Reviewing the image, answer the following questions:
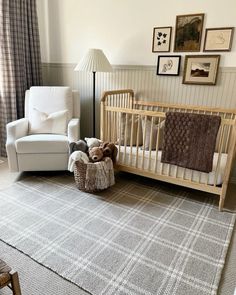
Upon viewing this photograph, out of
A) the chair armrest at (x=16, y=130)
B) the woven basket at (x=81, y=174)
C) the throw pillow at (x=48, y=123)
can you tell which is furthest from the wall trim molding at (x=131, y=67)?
the woven basket at (x=81, y=174)

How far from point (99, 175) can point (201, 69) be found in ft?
5.22

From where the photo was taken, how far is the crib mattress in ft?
6.95

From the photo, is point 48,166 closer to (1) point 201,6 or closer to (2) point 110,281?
(2) point 110,281

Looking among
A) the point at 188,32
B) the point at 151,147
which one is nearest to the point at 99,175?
the point at 151,147

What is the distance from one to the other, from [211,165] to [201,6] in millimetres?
1673

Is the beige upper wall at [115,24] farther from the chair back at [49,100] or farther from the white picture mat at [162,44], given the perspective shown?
the chair back at [49,100]

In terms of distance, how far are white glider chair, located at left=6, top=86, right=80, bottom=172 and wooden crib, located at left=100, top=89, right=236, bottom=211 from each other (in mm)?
469

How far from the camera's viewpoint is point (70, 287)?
1.32 meters

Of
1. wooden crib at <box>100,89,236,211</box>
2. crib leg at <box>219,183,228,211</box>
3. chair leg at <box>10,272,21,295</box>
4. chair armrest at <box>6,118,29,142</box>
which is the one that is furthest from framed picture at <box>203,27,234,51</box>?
chair leg at <box>10,272,21,295</box>

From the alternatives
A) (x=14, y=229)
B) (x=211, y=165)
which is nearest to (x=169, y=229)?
(x=211, y=165)

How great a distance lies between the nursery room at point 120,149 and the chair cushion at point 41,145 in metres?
0.01

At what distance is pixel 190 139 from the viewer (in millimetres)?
2043

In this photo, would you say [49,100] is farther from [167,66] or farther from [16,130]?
[167,66]

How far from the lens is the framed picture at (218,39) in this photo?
236 cm
